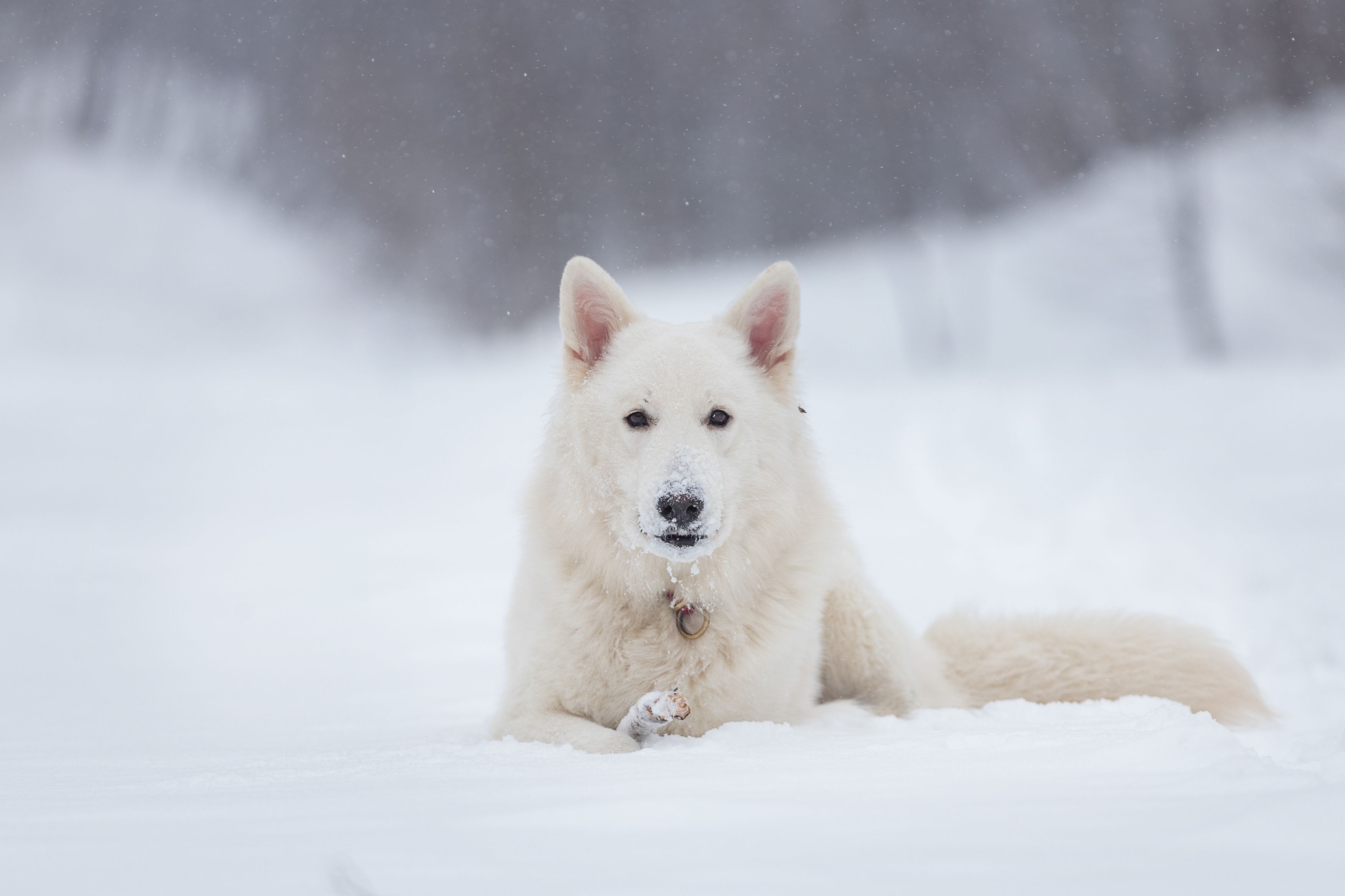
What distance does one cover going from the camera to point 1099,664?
3.87 metres

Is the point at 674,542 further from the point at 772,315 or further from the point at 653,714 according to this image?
the point at 772,315

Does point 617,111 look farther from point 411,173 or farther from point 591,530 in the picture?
point 591,530

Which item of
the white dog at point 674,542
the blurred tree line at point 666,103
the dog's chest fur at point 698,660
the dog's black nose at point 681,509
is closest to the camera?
the dog's black nose at point 681,509

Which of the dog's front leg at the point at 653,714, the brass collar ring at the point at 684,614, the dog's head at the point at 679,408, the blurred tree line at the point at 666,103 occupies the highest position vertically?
the blurred tree line at the point at 666,103

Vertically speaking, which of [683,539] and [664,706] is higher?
[683,539]

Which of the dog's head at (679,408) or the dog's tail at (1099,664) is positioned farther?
the dog's tail at (1099,664)

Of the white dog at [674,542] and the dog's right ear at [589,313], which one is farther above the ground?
the dog's right ear at [589,313]

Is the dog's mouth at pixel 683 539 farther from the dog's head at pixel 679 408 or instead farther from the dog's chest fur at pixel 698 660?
the dog's chest fur at pixel 698 660

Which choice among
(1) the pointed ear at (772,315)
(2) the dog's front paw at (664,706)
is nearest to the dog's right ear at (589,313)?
(1) the pointed ear at (772,315)

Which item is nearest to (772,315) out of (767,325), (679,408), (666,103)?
(767,325)

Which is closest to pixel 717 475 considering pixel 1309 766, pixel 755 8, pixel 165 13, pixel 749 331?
pixel 749 331

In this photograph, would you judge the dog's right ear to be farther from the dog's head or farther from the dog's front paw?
the dog's front paw

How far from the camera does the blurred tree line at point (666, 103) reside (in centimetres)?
1748

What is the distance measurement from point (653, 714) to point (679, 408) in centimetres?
98
